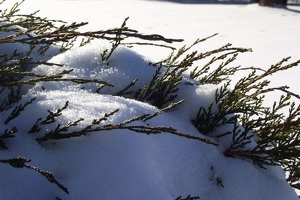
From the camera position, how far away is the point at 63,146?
1561 mm

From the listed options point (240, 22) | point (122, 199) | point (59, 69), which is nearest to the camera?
point (122, 199)

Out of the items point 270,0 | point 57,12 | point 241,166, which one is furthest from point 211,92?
point 270,0

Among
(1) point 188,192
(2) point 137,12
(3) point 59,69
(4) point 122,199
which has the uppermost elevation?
(3) point 59,69

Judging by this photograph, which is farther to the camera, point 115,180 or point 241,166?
point 241,166

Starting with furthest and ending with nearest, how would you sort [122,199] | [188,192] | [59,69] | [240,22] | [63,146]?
[240,22], [59,69], [188,192], [63,146], [122,199]

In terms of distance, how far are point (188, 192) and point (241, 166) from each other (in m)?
0.35

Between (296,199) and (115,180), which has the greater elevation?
(115,180)

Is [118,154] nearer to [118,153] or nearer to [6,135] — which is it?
[118,153]

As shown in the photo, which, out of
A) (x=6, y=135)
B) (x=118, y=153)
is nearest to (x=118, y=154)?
(x=118, y=153)

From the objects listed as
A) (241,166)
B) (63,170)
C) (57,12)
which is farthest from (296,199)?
→ (57,12)

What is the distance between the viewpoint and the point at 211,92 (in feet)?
7.24

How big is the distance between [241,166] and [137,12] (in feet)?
45.1

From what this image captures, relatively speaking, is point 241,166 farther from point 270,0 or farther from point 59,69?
point 270,0

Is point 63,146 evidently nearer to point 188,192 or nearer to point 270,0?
point 188,192
